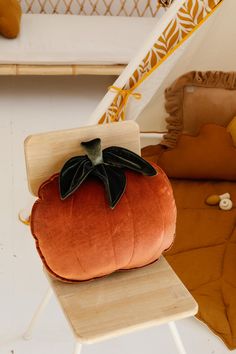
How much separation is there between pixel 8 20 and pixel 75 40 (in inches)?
16.4

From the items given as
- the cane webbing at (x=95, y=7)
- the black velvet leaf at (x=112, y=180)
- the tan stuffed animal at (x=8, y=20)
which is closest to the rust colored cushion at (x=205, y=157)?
the black velvet leaf at (x=112, y=180)

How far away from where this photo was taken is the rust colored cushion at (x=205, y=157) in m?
2.29

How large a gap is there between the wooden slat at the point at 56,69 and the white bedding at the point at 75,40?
2 cm

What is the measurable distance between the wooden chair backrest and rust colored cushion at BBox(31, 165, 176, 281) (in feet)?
0.17

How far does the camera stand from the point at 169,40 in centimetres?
208

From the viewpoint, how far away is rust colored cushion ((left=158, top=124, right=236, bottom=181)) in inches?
90.4

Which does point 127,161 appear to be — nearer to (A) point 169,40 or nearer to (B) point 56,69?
(A) point 169,40

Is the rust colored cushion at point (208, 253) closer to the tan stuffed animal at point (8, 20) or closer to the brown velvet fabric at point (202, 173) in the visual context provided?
the brown velvet fabric at point (202, 173)

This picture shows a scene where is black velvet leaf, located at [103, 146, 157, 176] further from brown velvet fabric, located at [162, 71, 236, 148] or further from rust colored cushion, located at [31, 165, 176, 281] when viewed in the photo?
brown velvet fabric, located at [162, 71, 236, 148]

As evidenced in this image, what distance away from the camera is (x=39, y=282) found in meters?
2.09

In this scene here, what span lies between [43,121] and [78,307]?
77.9 inches

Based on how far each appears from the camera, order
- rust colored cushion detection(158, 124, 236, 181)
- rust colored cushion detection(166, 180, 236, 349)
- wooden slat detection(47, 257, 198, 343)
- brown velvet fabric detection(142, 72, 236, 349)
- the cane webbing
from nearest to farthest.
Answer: wooden slat detection(47, 257, 198, 343) → rust colored cushion detection(166, 180, 236, 349) → brown velvet fabric detection(142, 72, 236, 349) → rust colored cushion detection(158, 124, 236, 181) → the cane webbing

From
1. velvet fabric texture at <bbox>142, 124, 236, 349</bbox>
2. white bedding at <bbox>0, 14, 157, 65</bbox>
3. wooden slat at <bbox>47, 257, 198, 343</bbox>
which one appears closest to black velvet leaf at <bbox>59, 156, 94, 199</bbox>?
wooden slat at <bbox>47, 257, 198, 343</bbox>

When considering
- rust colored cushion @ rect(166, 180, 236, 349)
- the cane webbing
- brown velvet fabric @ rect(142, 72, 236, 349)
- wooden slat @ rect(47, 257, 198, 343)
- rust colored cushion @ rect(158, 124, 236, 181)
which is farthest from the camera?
the cane webbing
